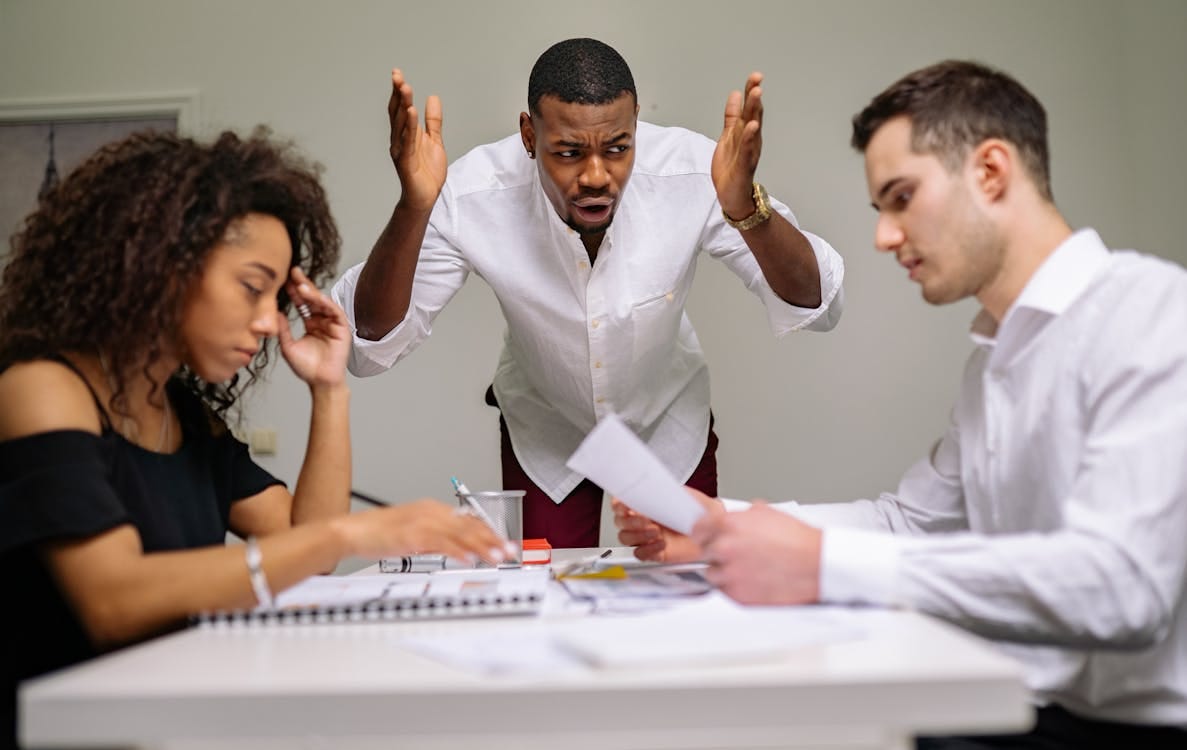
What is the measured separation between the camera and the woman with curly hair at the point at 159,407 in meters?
→ 1.03

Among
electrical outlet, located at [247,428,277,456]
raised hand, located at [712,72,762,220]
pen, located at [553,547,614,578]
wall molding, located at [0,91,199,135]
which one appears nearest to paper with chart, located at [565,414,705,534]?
pen, located at [553,547,614,578]

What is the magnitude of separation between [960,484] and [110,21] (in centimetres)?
372

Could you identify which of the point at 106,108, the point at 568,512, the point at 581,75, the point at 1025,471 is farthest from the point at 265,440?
the point at 1025,471

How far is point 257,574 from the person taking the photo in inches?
42.2

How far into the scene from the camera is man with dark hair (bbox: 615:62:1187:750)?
3.28 ft

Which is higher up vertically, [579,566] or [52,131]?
[52,131]

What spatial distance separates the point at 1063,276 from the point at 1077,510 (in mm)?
310

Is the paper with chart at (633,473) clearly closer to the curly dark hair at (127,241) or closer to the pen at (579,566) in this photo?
the pen at (579,566)

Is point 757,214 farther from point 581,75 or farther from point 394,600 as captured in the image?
point 394,600

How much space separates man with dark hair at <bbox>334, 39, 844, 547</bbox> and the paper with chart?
1.02 meters

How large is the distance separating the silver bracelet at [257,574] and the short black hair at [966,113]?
911 millimetres

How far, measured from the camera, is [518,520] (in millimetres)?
1703

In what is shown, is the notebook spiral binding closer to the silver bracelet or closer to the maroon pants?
the silver bracelet

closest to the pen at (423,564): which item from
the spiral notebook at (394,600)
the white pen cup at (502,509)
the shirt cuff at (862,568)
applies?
the white pen cup at (502,509)
